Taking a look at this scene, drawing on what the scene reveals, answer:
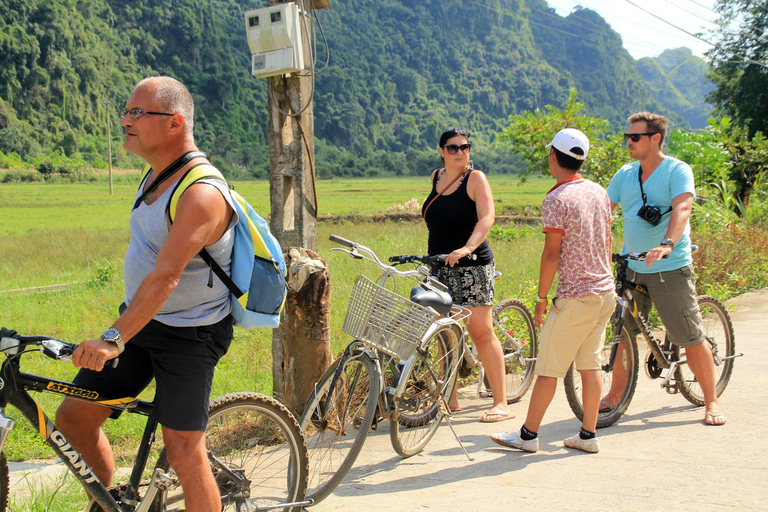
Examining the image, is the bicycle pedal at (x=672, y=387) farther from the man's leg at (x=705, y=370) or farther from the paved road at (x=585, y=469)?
the man's leg at (x=705, y=370)

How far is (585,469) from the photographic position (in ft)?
12.8

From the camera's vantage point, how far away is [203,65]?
285ft

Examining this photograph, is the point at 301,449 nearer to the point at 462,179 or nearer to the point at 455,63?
the point at 462,179

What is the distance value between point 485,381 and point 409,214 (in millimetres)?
25139

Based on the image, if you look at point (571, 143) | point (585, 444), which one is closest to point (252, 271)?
point (571, 143)

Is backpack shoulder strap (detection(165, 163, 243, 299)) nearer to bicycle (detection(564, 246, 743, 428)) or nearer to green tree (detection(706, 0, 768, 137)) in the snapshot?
bicycle (detection(564, 246, 743, 428))

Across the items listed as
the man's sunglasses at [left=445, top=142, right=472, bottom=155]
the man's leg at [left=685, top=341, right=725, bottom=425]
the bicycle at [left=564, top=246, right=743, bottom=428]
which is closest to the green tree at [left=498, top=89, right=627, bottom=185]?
the bicycle at [left=564, top=246, right=743, bottom=428]

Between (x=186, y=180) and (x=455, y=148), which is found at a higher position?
(x=455, y=148)

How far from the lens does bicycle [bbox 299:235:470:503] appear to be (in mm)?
3516

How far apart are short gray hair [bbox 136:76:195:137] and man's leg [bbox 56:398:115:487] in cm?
113

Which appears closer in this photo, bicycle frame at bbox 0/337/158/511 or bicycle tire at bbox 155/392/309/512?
bicycle frame at bbox 0/337/158/511

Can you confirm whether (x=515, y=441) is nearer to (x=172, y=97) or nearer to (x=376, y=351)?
(x=376, y=351)

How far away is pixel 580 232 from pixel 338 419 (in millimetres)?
1728

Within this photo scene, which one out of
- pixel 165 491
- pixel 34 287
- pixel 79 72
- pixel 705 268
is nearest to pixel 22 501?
pixel 165 491
